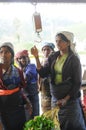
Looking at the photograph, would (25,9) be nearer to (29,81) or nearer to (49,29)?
(49,29)

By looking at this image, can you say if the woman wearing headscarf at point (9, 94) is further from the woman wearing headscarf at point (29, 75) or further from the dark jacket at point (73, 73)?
the woman wearing headscarf at point (29, 75)

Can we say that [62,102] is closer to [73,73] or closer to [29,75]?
[73,73]

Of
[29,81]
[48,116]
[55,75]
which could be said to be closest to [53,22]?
[29,81]

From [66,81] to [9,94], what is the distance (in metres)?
0.51

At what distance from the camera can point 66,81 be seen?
2383 mm

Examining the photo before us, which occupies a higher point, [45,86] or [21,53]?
[21,53]

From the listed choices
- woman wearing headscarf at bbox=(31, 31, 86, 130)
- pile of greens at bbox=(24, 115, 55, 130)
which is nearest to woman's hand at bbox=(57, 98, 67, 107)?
woman wearing headscarf at bbox=(31, 31, 86, 130)

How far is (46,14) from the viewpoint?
3.28 metres

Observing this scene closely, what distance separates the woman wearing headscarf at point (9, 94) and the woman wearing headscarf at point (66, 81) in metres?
0.23

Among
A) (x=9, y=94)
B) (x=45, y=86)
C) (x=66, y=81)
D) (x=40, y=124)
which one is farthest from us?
(x=45, y=86)

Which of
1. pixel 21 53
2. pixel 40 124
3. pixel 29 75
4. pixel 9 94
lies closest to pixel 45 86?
pixel 29 75

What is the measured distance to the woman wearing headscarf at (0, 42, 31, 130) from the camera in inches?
89.8

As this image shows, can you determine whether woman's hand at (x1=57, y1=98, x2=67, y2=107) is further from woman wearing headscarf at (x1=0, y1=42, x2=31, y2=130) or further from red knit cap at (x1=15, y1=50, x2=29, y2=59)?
red knit cap at (x1=15, y1=50, x2=29, y2=59)

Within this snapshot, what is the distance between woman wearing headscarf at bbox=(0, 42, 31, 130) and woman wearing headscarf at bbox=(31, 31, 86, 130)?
23 cm
